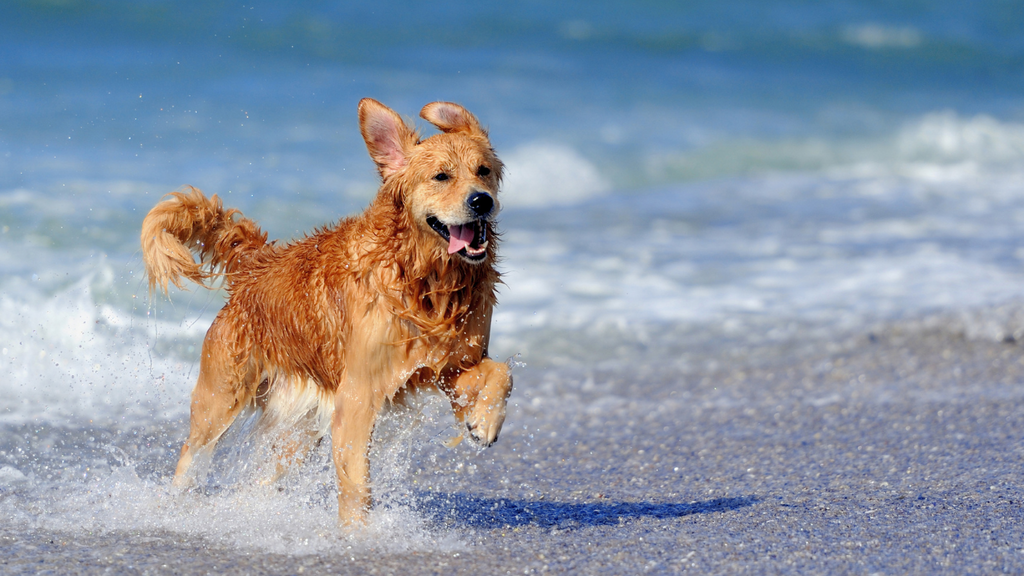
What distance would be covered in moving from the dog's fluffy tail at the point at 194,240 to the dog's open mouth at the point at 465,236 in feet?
3.88

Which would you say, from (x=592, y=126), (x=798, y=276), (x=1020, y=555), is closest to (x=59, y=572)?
(x=1020, y=555)

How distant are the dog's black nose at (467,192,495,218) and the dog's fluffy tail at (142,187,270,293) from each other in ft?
4.34

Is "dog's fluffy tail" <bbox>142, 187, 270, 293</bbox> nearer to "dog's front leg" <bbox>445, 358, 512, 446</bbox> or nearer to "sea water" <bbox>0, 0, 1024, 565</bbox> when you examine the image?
"sea water" <bbox>0, 0, 1024, 565</bbox>

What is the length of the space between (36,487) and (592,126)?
43.3 ft

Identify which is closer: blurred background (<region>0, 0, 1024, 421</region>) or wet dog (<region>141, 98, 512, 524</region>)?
wet dog (<region>141, 98, 512, 524</region>)

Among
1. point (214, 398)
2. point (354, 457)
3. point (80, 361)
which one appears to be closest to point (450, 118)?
point (354, 457)

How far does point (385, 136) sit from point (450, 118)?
314 millimetres

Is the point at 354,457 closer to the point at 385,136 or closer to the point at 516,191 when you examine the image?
the point at 385,136

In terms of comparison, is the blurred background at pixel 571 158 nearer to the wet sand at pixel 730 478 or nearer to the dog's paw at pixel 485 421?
the wet sand at pixel 730 478

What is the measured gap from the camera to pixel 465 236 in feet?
13.0

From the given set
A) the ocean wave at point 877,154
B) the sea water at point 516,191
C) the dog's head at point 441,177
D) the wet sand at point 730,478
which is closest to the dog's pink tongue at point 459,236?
the dog's head at point 441,177

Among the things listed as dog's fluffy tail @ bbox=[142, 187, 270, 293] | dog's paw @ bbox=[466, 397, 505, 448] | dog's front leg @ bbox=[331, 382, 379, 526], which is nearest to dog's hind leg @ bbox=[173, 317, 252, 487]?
dog's fluffy tail @ bbox=[142, 187, 270, 293]

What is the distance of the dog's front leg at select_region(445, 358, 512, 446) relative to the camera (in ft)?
12.7

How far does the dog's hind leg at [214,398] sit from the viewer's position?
455 centimetres
